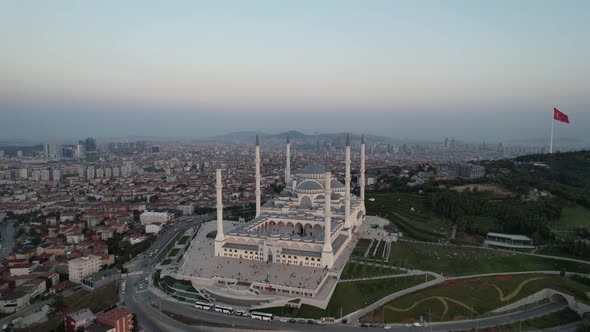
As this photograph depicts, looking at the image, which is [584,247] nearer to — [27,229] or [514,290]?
[514,290]

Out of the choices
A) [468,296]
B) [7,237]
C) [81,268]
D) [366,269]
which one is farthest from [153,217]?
[468,296]

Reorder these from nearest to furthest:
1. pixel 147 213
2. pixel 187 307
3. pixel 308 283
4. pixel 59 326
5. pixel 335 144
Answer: pixel 59 326 < pixel 187 307 < pixel 308 283 < pixel 147 213 < pixel 335 144

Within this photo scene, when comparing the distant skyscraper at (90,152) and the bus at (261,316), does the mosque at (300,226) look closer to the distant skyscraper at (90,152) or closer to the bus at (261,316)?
the bus at (261,316)

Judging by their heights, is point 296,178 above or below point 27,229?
above

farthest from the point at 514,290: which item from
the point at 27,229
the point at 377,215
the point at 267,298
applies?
the point at 27,229

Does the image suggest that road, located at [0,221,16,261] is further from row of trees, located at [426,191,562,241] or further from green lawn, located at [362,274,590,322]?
row of trees, located at [426,191,562,241]

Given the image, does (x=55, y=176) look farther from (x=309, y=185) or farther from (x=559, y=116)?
(x=559, y=116)

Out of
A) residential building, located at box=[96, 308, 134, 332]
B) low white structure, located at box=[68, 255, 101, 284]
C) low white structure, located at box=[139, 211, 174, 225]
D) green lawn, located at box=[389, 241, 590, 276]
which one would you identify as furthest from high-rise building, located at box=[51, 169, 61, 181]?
green lawn, located at box=[389, 241, 590, 276]

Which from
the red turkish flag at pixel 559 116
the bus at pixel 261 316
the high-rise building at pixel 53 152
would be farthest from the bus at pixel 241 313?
the high-rise building at pixel 53 152

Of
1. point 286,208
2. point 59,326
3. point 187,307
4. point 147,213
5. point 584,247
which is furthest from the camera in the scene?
point 147,213
